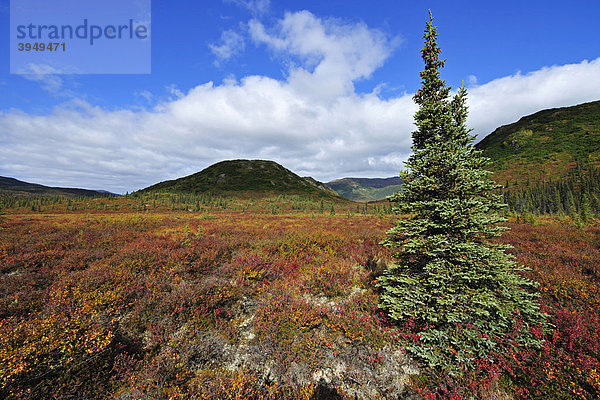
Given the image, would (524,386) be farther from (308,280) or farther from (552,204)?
(552,204)

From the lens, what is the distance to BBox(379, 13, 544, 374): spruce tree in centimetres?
507

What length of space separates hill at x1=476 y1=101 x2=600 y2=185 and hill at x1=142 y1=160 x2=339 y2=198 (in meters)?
93.7

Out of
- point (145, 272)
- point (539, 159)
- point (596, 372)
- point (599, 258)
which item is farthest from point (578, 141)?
point (145, 272)

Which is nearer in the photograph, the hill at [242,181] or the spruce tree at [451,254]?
the spruce tree at [451,254]

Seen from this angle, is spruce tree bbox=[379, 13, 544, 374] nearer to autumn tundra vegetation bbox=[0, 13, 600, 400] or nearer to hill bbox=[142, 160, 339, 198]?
autumn tundra vegetation bbox=[0, 13, 600, 400]

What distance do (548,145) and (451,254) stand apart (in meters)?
174

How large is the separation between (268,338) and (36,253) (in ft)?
37.9

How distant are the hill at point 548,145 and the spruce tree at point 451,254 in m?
111

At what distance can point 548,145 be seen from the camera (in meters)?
115

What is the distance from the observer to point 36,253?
30.6 ft

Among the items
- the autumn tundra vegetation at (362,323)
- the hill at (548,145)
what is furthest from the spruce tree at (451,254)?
the hill at (548,145)

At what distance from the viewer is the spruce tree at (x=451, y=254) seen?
5.07m

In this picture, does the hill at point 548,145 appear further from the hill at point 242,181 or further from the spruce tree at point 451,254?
the spruce tree at point 451,254

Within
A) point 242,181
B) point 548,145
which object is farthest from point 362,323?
point 548,145
